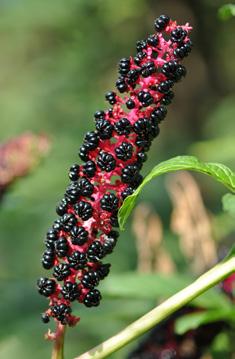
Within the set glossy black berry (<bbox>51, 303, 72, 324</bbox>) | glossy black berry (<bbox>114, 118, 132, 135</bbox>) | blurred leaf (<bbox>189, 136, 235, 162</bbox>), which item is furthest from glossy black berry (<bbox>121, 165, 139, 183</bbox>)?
blurred leaf (<bbox>189, 136, 235, 162</bbox>)

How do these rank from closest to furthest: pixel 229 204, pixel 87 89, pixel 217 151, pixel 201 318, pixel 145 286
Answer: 1. pixel 229 204
2. pixel 201 318
3. pixel 145 286
4. pixel 217 151
5. pixel 87 89

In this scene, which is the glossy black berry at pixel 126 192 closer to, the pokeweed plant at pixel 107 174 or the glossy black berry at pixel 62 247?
the pokeweed plant at pixel 107 174

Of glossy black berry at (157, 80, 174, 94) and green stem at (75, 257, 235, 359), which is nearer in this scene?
green stem at (75, 257, 235, 359)


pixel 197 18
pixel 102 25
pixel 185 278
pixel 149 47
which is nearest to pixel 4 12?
pixel 102 25

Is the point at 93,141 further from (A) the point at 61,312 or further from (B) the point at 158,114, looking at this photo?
(A) the point at 61,312

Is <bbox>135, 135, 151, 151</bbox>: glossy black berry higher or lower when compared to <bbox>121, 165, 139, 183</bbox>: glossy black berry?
higher

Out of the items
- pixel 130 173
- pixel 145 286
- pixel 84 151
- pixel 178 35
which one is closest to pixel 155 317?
pixel 130 173

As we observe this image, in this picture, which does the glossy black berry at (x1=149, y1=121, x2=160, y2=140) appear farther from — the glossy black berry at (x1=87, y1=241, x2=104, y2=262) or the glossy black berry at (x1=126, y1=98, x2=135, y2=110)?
the glossy black berry at (x1=87, y1=241, x2=104, y2=262)
